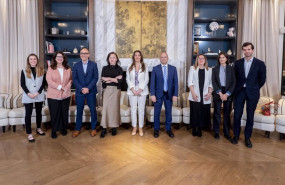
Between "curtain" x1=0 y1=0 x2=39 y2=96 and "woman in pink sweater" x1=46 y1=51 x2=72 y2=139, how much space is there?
219 cm

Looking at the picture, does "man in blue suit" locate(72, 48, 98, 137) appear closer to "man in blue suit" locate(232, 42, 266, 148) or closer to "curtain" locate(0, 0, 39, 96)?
"curtain" locate(0, 0, 39, 96)

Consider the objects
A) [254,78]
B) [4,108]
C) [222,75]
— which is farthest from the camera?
[4,108]

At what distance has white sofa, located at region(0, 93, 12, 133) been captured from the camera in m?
4.54

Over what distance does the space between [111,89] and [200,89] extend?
1.61 m

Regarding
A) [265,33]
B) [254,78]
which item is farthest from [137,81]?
[265,33]

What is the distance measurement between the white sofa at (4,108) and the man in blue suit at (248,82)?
4.29m

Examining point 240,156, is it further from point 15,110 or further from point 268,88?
point 15,110

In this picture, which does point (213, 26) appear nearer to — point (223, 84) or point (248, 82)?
point (223, 84)

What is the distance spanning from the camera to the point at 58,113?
4.21 m

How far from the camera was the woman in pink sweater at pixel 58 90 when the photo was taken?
4078mm

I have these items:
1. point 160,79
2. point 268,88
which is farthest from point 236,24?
point 160,79

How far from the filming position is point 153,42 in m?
5.98

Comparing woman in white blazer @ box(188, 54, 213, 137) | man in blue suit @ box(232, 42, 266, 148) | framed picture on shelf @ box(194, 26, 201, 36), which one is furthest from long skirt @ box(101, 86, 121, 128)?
framed picture on shelf @ box(194, 26, 201, 36)

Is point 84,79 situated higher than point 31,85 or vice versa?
point 84,79
